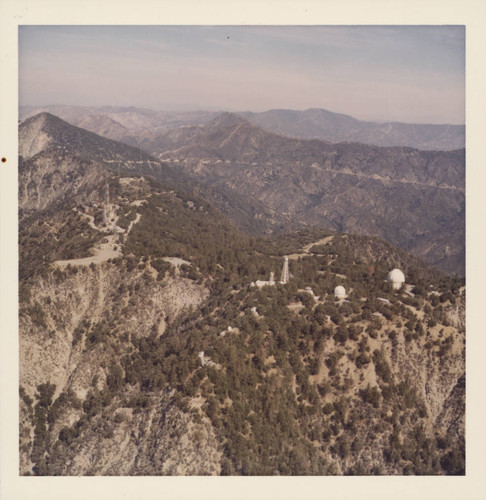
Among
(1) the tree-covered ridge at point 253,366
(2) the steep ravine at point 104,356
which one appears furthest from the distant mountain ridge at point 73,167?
(1) the tree-covered ridge at point 253,366

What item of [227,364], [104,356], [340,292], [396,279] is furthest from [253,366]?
[396,279]

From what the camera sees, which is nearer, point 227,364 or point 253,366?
point 227,364

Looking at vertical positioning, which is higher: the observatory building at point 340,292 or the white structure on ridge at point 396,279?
the white structure on ridge at point 396,279

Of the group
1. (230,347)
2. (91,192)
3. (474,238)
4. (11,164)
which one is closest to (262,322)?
(230,347)

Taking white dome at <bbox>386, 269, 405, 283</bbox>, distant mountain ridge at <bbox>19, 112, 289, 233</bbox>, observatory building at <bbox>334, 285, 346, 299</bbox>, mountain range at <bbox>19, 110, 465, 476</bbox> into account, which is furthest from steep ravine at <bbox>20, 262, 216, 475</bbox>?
distant mountain ridge at <bbox>19, 112, 289, 233</bbox>

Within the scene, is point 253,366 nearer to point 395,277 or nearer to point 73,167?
point 395,277

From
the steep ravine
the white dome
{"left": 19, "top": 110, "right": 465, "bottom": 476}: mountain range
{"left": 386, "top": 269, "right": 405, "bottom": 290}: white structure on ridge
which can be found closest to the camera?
the steep ravine

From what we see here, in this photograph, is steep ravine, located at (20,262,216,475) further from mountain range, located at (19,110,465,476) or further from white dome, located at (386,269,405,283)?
white dome, located at (386,269,405,283)

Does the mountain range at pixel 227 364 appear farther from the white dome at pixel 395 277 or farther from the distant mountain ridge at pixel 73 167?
the distant mountain ridge at pixel 73 167

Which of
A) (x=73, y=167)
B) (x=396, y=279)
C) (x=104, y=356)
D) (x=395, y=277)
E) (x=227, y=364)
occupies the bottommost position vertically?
(x=104, y=356)

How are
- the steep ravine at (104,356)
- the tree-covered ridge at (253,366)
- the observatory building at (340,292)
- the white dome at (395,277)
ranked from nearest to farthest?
the steep ravine at (104,356) < the tree-covered ridge at (253,366) < the observatory building at (340,292) < the white dome at (395,277)

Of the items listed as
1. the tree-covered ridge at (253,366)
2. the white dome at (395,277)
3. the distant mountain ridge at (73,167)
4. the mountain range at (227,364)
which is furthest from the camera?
the distant mountain ridge at (73,167)

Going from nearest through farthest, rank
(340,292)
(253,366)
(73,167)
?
(253,366)
(340,292)
(73,167)
